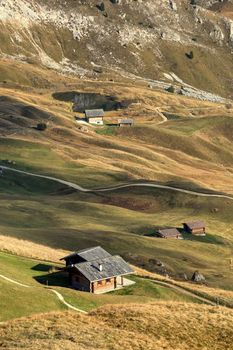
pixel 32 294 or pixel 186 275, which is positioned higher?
pixel 32 294

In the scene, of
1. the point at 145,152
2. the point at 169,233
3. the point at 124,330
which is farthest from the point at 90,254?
the point at 145,152

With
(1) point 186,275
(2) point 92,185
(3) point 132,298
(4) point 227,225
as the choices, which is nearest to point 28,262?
(3) point 132,298

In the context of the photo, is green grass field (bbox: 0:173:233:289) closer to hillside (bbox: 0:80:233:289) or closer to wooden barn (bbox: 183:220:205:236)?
hillside (bbox: 0:80:233:289)

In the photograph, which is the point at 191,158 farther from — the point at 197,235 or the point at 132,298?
the point at 132,298

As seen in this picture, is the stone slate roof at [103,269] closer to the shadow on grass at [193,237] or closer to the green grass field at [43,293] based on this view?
the green grass field at [43,293]

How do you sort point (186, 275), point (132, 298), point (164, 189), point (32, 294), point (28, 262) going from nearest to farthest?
point (32, 294) < point (132, 298) < point (28, 262) < point (186, 275) < point (164, 189)

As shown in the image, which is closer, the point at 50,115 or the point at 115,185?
the point at 115,185

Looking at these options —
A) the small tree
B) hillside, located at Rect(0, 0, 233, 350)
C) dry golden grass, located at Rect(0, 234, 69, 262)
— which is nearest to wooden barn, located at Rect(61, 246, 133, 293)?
hillside, located at Rect(0, 0, 233, 350)
